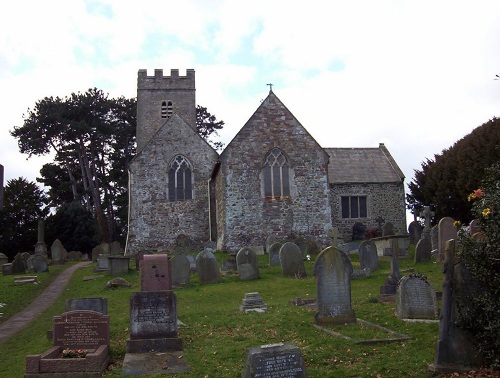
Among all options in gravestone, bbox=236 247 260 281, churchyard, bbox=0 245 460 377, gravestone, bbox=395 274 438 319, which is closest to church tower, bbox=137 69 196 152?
gravestone, bbox=236 247 260 281

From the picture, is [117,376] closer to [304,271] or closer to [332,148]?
[304,271]

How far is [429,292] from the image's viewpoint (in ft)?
37.6

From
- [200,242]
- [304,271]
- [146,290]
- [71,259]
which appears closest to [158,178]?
[200,242]

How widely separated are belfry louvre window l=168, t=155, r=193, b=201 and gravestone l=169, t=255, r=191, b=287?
13.7m

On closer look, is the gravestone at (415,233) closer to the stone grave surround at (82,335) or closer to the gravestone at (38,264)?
the gravestone at (38,264)

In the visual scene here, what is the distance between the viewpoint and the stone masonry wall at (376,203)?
34062 mm

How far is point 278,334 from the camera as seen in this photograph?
10656 mm

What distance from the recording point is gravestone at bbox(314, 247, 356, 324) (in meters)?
11.3

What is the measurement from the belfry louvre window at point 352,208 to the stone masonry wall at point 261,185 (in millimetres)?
4757

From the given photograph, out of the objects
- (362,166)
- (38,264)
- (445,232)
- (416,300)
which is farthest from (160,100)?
(416,300)

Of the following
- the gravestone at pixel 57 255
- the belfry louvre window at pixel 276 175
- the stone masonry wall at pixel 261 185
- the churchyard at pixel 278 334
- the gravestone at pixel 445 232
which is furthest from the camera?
the gravestone at pixel 57 255

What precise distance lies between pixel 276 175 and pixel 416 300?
61.7 ft

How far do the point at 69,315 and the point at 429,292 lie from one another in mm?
6694

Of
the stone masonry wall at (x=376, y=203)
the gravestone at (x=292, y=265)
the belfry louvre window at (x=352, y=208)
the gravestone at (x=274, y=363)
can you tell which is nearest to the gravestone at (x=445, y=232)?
the gravestone at (x=292, y=265)
